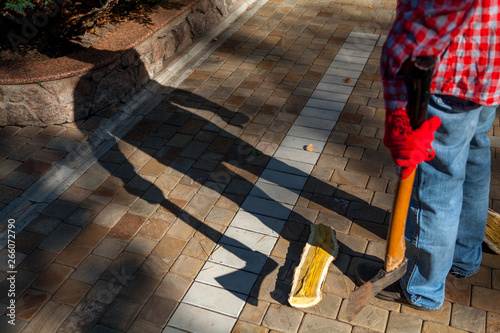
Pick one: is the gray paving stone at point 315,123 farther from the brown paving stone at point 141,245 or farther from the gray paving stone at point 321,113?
the brown paving stone at point 141,245

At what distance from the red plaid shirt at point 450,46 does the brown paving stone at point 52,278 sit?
219cm

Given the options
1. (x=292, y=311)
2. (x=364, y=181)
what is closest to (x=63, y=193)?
(x=292, y=311)

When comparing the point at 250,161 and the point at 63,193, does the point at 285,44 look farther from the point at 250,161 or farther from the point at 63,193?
the point at 63,193

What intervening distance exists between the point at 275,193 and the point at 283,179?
0.58 feet

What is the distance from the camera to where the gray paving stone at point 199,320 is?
108 inches

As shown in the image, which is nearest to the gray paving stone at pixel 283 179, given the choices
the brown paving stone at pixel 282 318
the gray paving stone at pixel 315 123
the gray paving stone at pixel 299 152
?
the gray paving stone at pixel 299 152

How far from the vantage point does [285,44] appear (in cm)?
572

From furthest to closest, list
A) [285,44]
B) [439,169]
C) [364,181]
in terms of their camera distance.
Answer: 1. [285,44]
2. [364,181]
3. [439,169]

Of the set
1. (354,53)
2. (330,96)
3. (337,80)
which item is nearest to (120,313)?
(330,96)

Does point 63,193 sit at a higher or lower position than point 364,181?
higher

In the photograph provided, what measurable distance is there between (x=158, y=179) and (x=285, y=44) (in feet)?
8.74

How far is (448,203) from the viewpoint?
2.38 metres

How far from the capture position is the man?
1.88m

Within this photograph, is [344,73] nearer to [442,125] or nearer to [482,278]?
[482,278]
